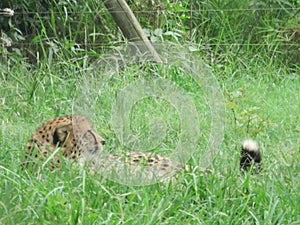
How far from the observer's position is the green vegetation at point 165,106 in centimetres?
Result: 315

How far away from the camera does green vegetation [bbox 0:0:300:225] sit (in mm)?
3148

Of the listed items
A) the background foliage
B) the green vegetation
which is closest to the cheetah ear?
the green vegetation

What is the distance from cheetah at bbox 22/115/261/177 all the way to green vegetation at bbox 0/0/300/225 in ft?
0.34

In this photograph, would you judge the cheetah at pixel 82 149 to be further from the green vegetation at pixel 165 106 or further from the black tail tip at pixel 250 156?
the green vegetation at pixel 165 106

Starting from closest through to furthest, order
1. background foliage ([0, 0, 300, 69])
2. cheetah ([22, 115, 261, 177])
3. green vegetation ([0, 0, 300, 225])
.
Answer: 1. green vegetation ([0, 0, 300, 225])
2. cheetah ([22, 115, 261, 177])
3. background foliage ([0, 0, 300, 69])

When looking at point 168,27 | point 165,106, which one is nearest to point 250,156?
point 165,106

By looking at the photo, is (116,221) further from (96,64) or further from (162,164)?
(96,64)

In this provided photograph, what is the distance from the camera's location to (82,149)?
368 cm

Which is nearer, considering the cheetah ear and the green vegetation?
the green vegetation

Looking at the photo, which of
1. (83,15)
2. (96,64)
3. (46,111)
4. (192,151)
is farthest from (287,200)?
(83,15)

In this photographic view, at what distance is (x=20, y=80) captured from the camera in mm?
5527

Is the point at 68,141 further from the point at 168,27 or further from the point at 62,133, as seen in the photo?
the point at 168,27

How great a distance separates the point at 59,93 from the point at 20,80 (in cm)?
39

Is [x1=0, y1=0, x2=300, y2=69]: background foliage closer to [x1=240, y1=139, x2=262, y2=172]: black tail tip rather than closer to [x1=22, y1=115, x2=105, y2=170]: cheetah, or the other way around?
[x1=22, y1=115, x2=105, y2=170]: cheetah
